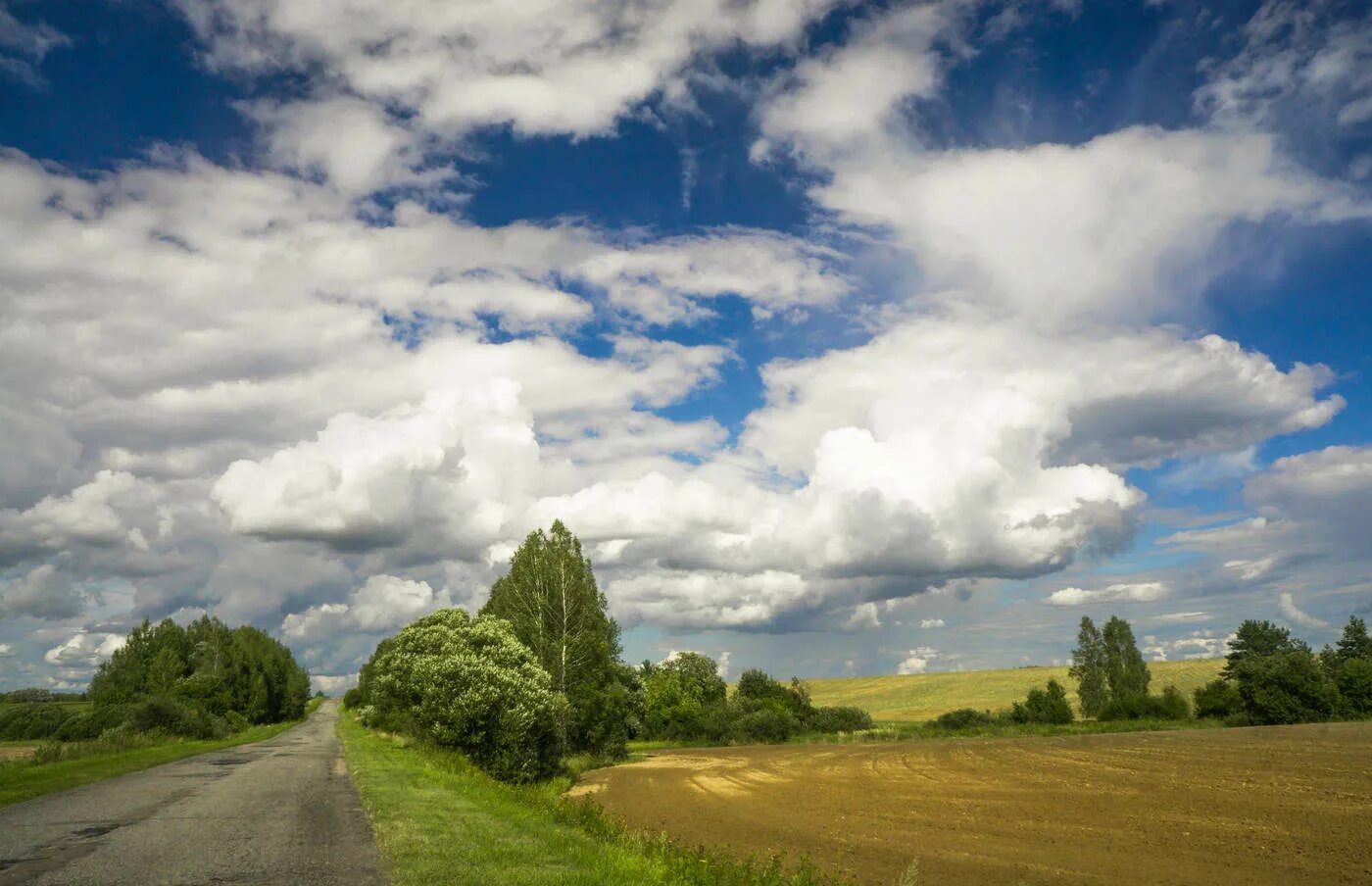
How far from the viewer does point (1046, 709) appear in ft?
322

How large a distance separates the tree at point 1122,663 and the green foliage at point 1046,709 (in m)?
13.3

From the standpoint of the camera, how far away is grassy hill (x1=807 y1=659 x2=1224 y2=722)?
145250mm

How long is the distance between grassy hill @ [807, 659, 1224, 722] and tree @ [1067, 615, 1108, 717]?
2364 cm

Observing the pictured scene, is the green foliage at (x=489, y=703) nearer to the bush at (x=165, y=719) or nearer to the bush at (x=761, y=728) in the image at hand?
the bush at (x=165, y=719)

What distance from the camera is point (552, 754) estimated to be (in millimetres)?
48188

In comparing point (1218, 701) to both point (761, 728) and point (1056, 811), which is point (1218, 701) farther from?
point (1056, 811)

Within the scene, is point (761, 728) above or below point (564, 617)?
below

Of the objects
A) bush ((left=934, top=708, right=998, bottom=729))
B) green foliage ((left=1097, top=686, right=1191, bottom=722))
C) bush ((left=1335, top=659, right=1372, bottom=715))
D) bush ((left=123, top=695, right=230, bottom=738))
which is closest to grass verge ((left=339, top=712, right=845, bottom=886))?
bush ((left=123, top=695, right=230, bottom=738))

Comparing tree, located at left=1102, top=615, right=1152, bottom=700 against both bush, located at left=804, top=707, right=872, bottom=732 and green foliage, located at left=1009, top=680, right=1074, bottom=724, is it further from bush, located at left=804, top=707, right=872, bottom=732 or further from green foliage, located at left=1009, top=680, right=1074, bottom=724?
bush, located at left=804, top=707, right=872, bottom=732

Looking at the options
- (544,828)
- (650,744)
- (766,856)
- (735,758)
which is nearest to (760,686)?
(650,744)

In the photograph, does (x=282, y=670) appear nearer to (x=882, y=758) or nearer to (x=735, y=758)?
(x=735, y=758)

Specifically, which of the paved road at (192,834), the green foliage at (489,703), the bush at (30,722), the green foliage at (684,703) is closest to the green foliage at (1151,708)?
the green foliage at (684,703)

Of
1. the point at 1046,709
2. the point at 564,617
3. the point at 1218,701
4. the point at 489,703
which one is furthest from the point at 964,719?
the point at 489,703

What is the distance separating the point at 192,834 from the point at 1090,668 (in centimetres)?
11777
